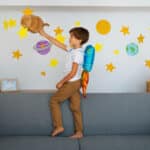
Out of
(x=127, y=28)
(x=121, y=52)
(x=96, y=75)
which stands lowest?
(x=96, y=75)

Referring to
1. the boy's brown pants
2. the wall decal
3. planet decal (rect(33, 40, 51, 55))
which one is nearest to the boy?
the boy's brown pants

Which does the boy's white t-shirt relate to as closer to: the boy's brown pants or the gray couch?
the boy's brown pants

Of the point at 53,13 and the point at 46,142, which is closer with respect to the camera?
the point at 46,142

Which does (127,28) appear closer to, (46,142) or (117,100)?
(117,100)

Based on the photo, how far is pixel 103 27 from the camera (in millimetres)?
3570

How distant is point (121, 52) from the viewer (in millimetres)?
3617

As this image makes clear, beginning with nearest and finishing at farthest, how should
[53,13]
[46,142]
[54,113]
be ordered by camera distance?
[46,142] < [54,113] < [53,13]

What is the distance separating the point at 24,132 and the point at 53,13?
1.39 meters

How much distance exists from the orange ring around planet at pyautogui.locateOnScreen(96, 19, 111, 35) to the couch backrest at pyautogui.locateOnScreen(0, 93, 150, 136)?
0.92m

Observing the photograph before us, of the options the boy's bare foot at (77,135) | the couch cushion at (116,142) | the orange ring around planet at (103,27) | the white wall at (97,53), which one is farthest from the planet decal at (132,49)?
the boy's bare foot at (77,135)

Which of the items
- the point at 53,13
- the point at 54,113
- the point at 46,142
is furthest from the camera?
the point at 53,13

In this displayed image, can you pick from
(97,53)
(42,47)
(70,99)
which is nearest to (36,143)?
(70,99)

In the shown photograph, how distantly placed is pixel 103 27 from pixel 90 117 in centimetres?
116

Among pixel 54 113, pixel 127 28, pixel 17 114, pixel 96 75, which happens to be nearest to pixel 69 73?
pixel 54 113
